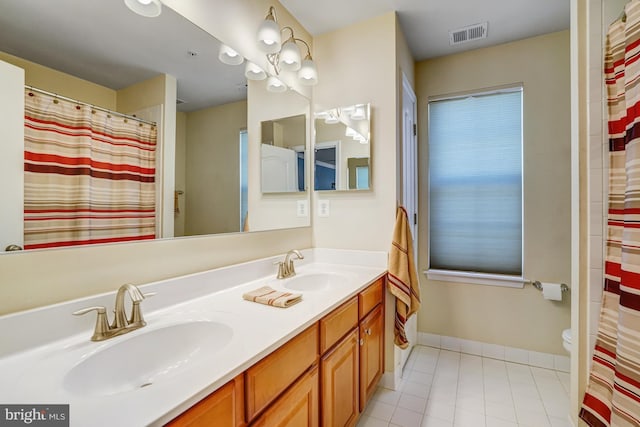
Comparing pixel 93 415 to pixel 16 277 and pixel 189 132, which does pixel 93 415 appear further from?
pixel 189 132

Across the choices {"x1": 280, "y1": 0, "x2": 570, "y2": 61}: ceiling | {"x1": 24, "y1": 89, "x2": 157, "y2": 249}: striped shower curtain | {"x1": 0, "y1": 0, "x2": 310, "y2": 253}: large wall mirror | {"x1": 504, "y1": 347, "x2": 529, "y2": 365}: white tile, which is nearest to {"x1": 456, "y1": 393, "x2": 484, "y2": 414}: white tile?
{"x1": 504, "y1": 347, "x2": 529, "y2": 365}: white tile

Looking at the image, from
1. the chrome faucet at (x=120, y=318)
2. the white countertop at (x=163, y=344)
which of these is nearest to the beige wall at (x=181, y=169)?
the white countertop at (x=163, y=344)

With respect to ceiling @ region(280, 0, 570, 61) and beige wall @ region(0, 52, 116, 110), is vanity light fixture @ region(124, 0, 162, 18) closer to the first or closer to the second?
beige wall @ region(0, 52, 116, 110)

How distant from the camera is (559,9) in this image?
1927mm

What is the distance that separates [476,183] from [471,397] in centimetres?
160

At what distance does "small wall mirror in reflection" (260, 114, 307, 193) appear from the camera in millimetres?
1808

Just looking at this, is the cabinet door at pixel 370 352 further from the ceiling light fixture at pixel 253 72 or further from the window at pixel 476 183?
the ceiling light fixture at pixel 253 72

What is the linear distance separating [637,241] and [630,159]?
0.31 meters

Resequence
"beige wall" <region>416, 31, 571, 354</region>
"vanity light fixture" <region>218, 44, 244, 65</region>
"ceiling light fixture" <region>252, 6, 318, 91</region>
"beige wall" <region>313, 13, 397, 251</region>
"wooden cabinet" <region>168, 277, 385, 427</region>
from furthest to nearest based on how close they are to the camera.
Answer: "beige wall" <region>416, 31, 571, 354</region> → "beige wall" <region>313, 13, 397, 251</region> → "ceiling light fixture" <region>252, 6, 318, 91</region> → "vanity light fixture" <region>218, 44, 244, 65</region> → "wooden cabinet" <region>168, 277, 385, 427</region>

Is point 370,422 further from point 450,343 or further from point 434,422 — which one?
point 450,343

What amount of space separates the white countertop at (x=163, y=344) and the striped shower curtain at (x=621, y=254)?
102 cm

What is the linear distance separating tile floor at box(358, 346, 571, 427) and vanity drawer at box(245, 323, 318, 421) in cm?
93

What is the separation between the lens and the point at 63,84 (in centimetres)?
91

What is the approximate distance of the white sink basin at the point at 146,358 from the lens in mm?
742
